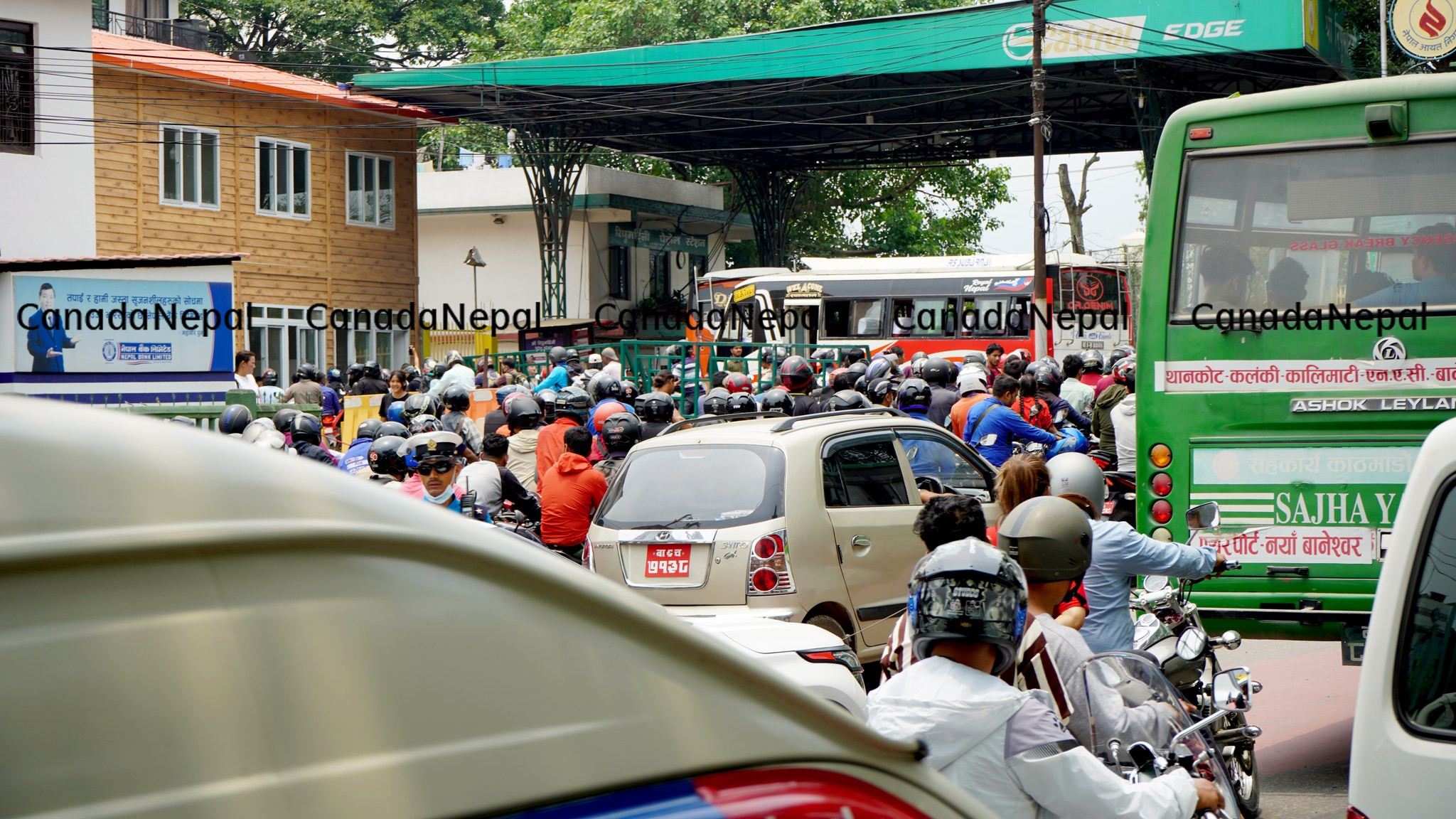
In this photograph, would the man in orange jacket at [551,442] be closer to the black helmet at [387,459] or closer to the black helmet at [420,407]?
the black helmet at [387,459]

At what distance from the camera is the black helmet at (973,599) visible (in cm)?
288

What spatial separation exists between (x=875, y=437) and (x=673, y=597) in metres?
1.62

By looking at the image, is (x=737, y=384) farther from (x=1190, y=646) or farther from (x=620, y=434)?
(x=1190, y=646)

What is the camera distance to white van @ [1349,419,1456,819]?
3.23 m

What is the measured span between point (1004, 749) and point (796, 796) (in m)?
1.66

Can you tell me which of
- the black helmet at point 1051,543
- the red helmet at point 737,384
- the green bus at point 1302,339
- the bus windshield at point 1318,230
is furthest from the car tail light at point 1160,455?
Result: the red helmet at point 737,384

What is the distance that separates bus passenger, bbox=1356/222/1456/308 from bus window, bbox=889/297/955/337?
79.3 feet

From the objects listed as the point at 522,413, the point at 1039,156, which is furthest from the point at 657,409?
the point at 1039,156

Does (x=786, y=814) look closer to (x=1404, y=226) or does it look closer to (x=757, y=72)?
(x=1404, y=226)

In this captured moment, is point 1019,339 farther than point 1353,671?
Yes

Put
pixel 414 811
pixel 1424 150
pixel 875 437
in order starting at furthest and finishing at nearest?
1. pixel 875 437
2. pixel 1424 150
3. pixel 414 811

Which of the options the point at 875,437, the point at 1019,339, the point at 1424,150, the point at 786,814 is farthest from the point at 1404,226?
the point at 1019,339

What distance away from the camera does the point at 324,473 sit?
1303mm

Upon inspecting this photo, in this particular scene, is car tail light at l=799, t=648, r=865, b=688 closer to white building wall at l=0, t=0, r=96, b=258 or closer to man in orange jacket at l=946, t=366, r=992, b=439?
man in orange jacket at l=946, t=366, r=992, b=439
